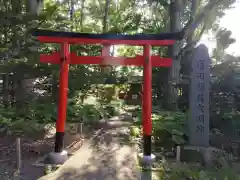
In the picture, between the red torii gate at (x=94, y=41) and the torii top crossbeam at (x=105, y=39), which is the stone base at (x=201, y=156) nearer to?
the red torii gate at (x=94, y=41)

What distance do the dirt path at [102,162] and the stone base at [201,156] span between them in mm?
1507

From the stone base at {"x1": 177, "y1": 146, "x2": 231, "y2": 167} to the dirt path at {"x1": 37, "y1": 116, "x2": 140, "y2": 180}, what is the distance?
1.51 m

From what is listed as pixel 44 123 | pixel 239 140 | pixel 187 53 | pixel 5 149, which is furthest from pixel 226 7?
pixel 5 149

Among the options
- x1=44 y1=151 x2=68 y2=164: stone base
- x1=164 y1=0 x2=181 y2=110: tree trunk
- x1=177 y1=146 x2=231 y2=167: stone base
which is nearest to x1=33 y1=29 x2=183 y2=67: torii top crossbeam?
x1=44 y1=151 x2=68 y2=164: stone base

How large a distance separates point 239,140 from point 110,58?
5.72 meters

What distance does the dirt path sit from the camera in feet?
17.8

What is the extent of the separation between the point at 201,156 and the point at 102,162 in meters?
3.00

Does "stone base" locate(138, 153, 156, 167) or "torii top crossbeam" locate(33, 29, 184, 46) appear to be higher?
"torii top crossbeam" locate(33, 29, 184, 46)

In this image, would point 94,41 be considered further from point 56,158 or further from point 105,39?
point 56,158

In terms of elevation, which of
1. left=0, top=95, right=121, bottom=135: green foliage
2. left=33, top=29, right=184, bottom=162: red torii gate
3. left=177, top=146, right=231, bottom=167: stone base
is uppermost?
left=33, top=29, right=184, bottom=162: red torii gate

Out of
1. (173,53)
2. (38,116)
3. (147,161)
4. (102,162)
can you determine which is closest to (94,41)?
(102,162)

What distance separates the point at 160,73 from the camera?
1867 centimetres

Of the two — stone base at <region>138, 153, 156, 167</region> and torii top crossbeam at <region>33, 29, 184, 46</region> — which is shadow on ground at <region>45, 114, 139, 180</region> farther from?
torii top crossbeam at <region>33, 29, 184, 46</region>

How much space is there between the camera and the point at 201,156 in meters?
7.30
